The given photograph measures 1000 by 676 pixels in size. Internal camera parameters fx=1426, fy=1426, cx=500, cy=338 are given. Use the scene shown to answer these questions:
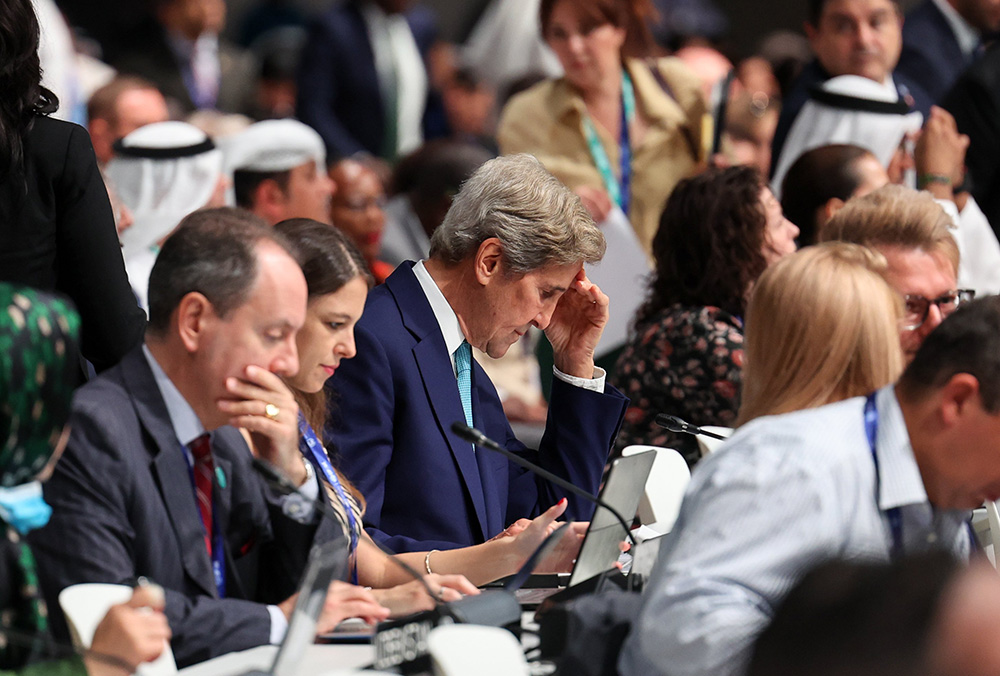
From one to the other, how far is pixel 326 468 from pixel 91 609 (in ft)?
2.76

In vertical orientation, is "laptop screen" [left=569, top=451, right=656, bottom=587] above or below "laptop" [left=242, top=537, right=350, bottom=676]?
below

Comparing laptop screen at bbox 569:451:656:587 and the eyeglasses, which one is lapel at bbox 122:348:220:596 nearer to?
laptop screen at bbox 569:451:656:587

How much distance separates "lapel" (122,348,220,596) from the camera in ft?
7.68

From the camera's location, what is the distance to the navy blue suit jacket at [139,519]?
87.2 inches

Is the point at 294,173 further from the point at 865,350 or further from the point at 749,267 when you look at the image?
the point at 865,350

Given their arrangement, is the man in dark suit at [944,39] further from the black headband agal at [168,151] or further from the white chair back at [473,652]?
the white chair back at [473,652]

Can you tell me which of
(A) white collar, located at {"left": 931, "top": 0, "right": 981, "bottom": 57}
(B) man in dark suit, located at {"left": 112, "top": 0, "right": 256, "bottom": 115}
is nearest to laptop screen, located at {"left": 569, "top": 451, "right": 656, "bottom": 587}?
(A) white collar, located at {"left": 931, "top": 0, "right": 981, "bottom": 57}

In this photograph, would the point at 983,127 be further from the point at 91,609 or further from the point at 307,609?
the point at 91,609

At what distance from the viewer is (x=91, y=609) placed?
6.56 ft

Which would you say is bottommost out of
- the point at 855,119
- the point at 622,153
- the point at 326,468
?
the point at 622,153

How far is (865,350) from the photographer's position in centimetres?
241

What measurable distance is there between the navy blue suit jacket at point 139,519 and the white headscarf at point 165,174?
277 cm

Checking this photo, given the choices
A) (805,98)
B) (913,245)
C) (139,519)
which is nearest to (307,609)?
(139,519)

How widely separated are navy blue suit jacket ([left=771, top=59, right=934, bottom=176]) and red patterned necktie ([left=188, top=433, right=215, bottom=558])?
3515 millimetres
